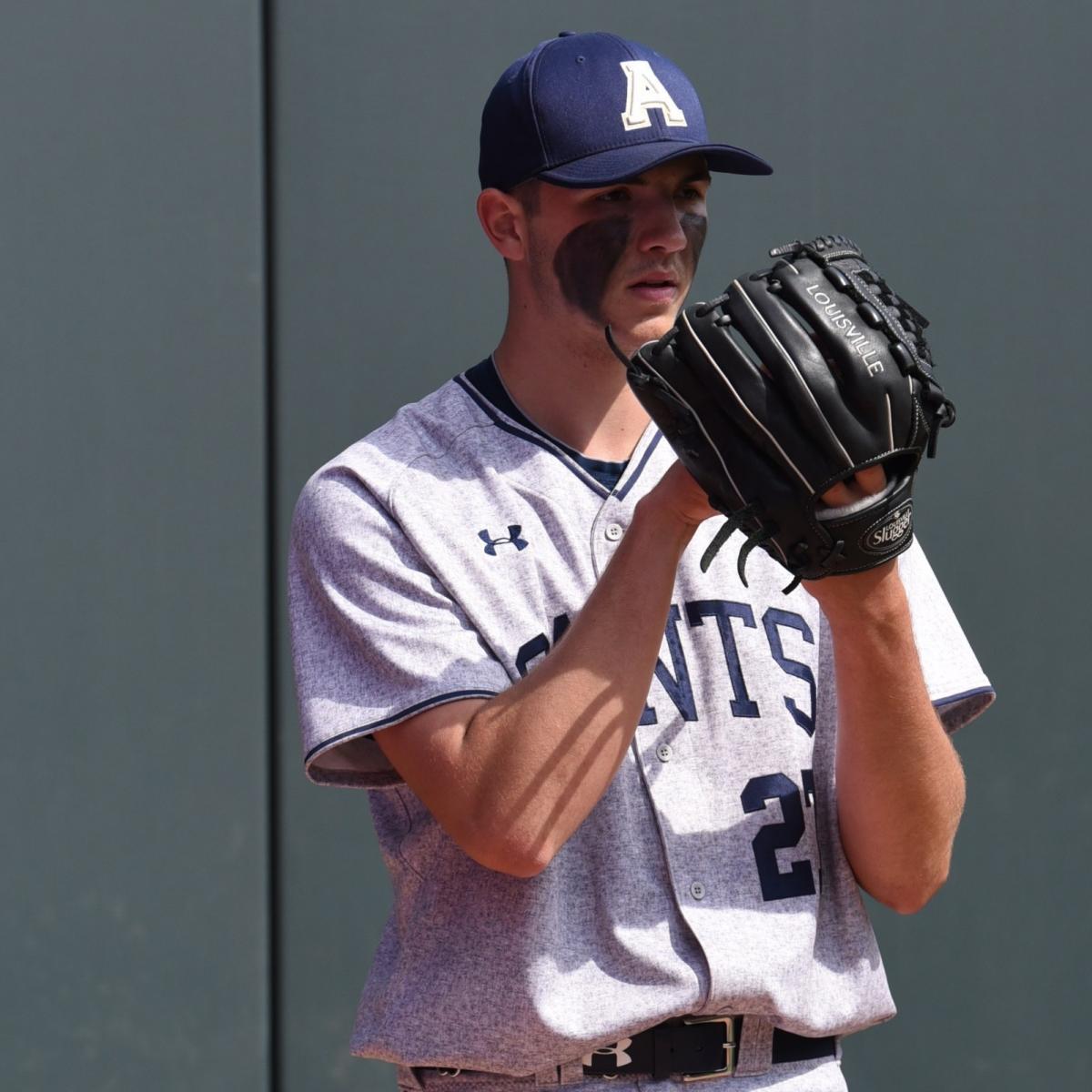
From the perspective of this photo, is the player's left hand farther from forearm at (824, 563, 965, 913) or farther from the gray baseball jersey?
the gray baseball jersey

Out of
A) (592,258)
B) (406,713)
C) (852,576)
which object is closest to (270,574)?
(592,258)

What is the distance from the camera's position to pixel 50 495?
2.55 meters

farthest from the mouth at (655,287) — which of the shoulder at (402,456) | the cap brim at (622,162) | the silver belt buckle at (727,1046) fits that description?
the silver belt buckle at (727,1046)

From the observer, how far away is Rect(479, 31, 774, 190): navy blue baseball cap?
5.97ft

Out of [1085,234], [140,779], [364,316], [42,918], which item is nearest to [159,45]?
[364,316]

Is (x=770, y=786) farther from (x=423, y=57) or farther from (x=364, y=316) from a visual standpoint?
(x=423, y=57)

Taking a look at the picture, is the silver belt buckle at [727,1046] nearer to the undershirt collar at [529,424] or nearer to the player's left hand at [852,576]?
the player's left hand at [852,576]

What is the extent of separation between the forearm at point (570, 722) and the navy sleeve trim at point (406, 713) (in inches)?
1.0

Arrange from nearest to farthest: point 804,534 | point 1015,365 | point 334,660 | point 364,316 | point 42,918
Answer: point 804,534 < point 334,660 < point 42,918 < point 364,316 < point 1015,365

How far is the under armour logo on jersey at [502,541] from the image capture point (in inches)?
67.3

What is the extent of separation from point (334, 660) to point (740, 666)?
41 centimetres

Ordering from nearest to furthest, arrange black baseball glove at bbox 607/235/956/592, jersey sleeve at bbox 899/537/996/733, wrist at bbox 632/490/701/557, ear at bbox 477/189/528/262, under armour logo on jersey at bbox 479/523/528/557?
black baseball glove at bbox 607/235/956/592
wrist at bbox 632/490/701/557
under armour logo on jersey at bbox 479/523/528/557
jersey sleeve at bbox 899/537/996/733
ear at bbox 477/189/528/262

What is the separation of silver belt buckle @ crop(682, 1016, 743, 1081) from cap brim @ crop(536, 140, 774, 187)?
0.86 m

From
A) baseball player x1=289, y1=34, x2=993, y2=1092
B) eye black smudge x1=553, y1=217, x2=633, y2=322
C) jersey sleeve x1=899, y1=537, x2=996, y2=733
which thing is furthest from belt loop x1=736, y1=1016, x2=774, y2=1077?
eye black smudge x1=553, y1=217, x2=633, y2=322
